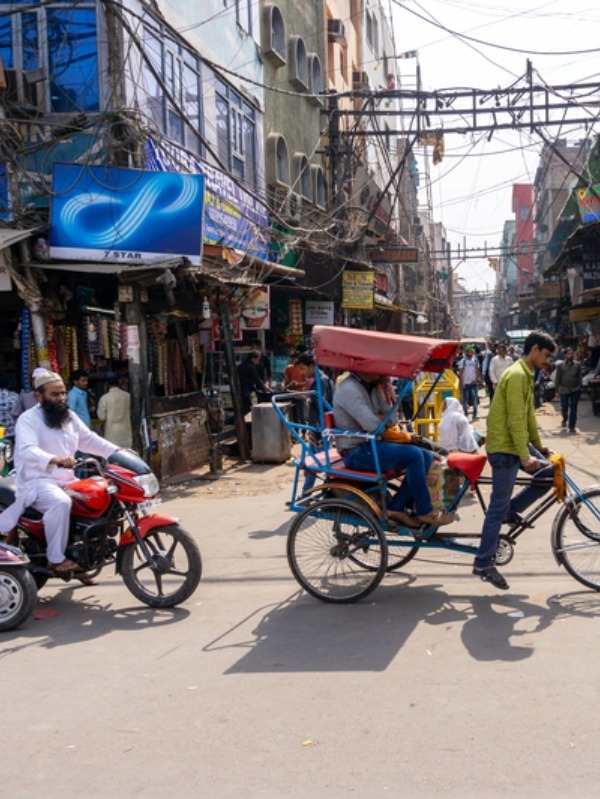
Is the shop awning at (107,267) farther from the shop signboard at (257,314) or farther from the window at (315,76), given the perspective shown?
the window at (315,76)

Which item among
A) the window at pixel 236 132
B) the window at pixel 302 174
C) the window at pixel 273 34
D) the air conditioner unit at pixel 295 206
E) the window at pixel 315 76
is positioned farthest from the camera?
the window at pixel 315 76

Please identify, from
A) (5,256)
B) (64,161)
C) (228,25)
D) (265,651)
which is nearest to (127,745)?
(265,651)

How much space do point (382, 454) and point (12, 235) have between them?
644 centimetres

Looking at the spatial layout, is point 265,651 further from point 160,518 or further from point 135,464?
point 135,464

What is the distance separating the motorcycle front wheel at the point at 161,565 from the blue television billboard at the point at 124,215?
5858mm

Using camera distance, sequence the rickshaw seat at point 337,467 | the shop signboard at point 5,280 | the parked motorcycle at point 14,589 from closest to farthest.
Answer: the parked motorcycle at point 14,589 < the rickshaw seat at point 337,467 < the shop signboard at point 5,280

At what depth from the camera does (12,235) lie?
403 inches

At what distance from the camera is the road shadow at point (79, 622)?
18.0 feet

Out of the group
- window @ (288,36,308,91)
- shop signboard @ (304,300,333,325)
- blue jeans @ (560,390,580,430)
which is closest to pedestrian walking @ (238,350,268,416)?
shop signboard @ (304,300,333,325)

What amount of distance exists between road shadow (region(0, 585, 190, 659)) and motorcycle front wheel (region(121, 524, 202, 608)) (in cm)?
11

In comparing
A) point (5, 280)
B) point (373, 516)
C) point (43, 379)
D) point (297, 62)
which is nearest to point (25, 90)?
point (5, 280)

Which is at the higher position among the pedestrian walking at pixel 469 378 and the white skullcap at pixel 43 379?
the white skullcap at pixel 43 379

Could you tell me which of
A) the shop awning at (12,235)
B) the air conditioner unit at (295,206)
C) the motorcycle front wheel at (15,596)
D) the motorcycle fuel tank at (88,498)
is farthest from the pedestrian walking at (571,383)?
the motorcycle front wheel at (15,596)

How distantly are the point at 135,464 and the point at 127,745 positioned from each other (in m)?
2.48
